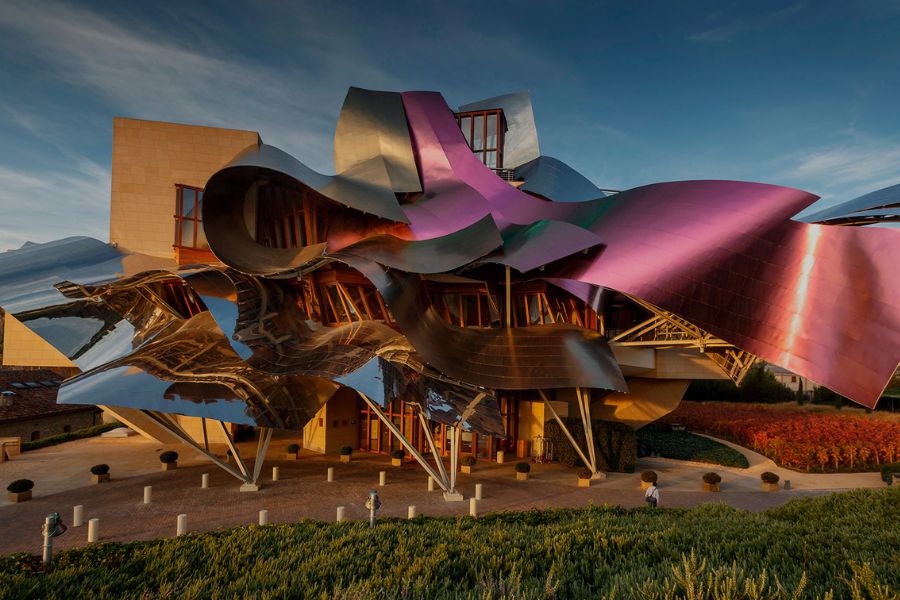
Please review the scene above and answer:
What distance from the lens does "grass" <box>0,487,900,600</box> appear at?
4.98m

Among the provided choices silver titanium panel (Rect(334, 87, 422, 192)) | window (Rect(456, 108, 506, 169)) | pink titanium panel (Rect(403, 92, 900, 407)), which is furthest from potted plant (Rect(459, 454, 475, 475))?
window (Rect(456, 108, 506, 169))

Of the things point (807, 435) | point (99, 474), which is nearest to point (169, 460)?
point (99, 474)

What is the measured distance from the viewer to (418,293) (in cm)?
1966

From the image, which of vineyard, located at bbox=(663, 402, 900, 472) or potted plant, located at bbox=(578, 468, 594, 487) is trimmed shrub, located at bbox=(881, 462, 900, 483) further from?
potted plant, located at bbox=(578, 468, 594, 487)

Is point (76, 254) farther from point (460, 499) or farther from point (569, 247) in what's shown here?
point (569, 247)

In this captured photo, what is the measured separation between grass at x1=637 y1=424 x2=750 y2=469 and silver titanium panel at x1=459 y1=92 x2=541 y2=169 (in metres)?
20.1

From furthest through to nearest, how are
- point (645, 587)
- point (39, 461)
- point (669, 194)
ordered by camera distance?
point (39, 461)
point (669, 194)
point (645, 587)

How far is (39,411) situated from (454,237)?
3074 centimetres

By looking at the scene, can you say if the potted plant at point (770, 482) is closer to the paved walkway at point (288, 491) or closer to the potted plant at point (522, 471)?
the paved walkway at point (288, 491)

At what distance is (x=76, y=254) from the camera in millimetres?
25828

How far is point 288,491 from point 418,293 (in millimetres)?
8657

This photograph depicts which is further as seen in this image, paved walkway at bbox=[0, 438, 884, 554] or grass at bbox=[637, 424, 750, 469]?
grass at bbox=[637, 424, 750, 469]

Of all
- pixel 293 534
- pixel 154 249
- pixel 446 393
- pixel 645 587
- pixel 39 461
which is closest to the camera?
pixel 645 587

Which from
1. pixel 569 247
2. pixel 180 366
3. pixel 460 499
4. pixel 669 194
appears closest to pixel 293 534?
pixel 460 499
